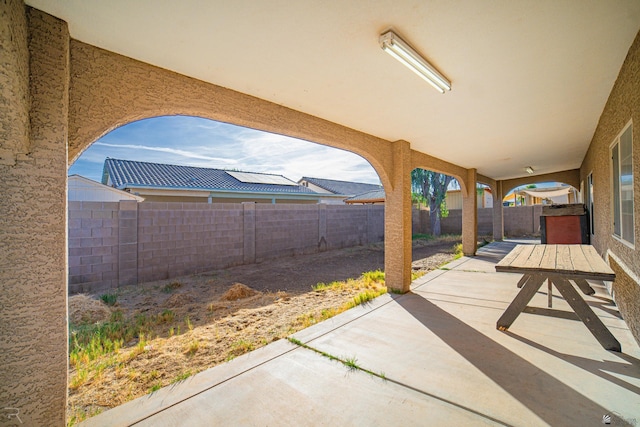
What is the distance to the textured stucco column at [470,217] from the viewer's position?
8.57 meters

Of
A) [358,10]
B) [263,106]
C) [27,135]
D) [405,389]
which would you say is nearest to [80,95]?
[27,135]

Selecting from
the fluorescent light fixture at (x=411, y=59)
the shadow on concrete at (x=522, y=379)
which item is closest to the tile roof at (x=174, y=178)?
the fluorescent light fixture at (x=411, y=59)

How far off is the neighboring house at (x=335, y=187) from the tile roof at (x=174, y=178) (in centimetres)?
415

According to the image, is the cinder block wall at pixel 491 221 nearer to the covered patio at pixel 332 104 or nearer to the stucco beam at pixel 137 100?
the covered patio at pixel 332 104

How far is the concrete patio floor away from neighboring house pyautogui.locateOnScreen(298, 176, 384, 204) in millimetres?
13657

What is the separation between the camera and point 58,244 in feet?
5.62

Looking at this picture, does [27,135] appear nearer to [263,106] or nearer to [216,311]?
[263,106]

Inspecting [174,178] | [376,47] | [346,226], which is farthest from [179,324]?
[174,178]

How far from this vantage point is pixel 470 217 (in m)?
8.88

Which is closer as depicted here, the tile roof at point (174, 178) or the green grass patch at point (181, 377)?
the green grass patch at point (181, 377)

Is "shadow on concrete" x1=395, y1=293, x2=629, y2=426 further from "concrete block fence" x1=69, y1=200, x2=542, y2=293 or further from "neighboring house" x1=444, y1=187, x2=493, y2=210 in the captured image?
"neighboring house" x1=444, y1=187, x2=493, y2=210

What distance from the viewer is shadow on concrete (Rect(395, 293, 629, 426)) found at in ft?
6.34

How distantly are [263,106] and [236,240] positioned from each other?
16.9ft

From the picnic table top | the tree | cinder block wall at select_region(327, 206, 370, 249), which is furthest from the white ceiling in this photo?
the tree
